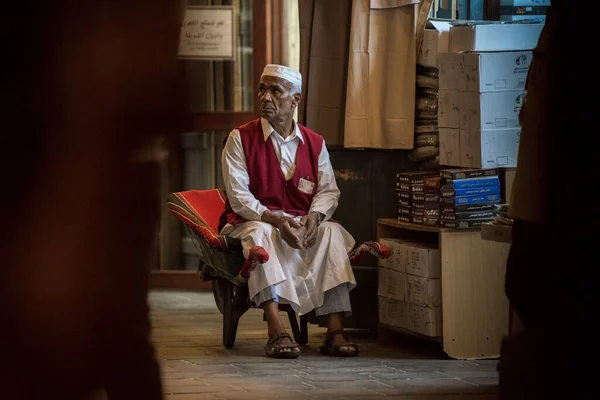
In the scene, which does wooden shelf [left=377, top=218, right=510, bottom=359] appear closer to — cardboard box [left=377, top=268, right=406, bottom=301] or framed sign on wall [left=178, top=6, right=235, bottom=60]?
cardboard box [left=377, top=268, right=406, bottom=301]

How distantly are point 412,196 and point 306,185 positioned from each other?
492 millimetres

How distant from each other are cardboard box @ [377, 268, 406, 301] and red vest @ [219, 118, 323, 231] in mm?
465

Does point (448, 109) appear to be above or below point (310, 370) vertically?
above

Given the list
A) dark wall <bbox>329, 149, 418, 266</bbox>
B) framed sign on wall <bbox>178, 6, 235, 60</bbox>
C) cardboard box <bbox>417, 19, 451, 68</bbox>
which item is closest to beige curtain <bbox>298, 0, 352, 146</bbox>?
dark wall <bbox>329, 149, 418, 266</bbox>

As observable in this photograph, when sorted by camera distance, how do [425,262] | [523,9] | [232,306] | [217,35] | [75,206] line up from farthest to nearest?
[217,35], [523,9], [232,306], [425,262], [75,206]

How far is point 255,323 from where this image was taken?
5793 mm

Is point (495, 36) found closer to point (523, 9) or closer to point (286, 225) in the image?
point (523, 9)

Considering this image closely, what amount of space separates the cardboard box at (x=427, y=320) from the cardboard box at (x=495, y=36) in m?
1.13

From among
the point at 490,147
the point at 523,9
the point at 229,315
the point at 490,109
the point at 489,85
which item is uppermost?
the point at 523,9

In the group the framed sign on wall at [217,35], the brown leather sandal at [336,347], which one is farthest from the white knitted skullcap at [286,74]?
the framed sign on wall at [217,35]

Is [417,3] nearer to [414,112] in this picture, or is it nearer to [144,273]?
[414,112]

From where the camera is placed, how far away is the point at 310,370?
455cm

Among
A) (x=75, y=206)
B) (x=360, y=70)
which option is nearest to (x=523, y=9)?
(x=360, y=70)

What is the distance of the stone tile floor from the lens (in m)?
4.07
